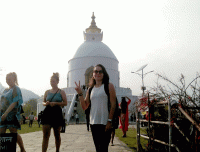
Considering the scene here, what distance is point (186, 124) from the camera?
3.77m

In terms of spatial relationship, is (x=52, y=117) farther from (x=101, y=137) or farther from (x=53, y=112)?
(x=101, y=137)

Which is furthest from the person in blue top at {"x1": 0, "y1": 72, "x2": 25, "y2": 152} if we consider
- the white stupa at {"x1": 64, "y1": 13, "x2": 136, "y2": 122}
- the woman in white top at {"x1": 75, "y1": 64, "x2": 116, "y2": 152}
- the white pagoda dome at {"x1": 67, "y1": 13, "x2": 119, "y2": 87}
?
the white pagoda dome at {"x1": 67, "y1": 13, "x2": 119, "y2": 87}

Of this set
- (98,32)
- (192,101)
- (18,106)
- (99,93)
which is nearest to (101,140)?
(99,93)

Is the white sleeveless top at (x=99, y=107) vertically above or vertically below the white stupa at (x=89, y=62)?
below

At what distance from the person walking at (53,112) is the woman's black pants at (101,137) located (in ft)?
5.18

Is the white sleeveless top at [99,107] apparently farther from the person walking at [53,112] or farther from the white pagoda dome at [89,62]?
the white pagoda dome at [89,62]

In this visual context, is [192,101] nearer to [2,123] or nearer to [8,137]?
[8,137]

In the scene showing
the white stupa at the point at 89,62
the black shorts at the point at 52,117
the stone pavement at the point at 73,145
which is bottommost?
the stone pavement at the point at 73,145

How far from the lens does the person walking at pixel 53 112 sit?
4555 millimetres

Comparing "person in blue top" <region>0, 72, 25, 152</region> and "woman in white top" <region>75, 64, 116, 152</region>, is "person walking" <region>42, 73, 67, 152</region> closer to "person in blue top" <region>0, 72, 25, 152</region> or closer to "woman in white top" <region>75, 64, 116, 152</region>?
"person in blue top" <region>0, 72, 25, 152</region>

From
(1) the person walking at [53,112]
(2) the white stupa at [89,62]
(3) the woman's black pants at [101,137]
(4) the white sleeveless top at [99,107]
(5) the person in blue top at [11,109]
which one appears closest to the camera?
(3) the woman's black pants at [101,137]

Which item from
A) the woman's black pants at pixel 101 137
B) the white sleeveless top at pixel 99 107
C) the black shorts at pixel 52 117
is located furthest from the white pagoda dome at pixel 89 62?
the woman's black pants at pixel 101 137

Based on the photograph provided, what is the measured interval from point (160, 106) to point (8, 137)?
3.33 metres

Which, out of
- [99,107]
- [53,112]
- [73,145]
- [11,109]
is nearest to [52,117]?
[53,112]
